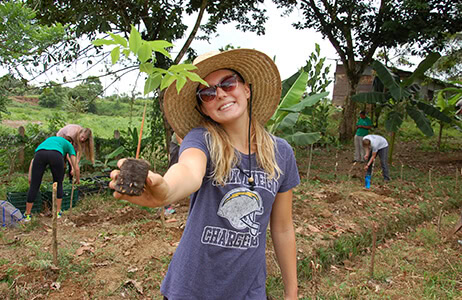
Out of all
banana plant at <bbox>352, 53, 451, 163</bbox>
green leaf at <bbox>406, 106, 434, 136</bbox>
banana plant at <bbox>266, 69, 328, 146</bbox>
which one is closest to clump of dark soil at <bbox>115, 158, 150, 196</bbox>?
banana plant at <bbox>266, 69, 328, 146</bbox>

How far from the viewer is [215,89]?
55.9 inches

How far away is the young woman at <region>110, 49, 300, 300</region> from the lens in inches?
52.1

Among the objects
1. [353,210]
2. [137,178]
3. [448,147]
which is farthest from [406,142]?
[137,178]

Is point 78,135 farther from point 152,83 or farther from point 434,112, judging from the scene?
point 434,112

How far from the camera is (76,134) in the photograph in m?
5.78

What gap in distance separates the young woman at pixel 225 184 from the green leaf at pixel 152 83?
311 millimetres

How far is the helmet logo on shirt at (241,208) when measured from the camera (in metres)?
1.33

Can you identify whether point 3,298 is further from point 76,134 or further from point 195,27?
point 195,27

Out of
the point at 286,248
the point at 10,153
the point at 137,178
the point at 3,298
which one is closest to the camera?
the point at 137,178

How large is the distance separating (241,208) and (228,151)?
224 millimetres

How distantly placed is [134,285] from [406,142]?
1649 centimetres

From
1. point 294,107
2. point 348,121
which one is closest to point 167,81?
point 294,107

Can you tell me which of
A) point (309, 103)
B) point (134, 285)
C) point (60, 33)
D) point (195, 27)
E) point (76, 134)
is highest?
point (195, 27)

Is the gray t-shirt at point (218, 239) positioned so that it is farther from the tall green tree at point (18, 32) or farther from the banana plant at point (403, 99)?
the banana plant at point (403, 99)
